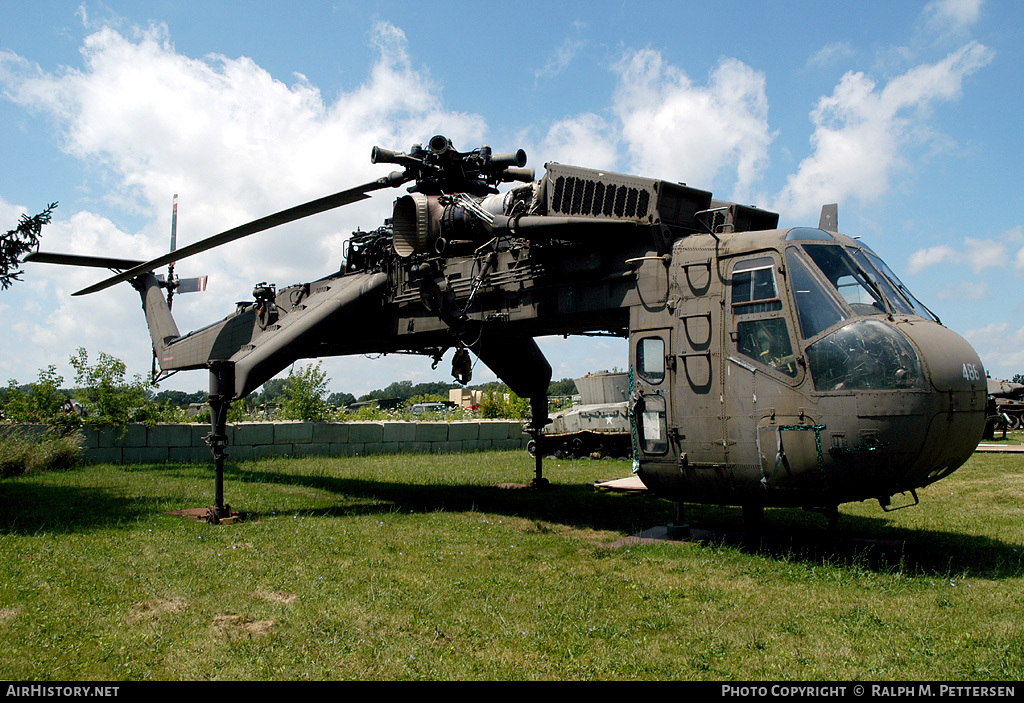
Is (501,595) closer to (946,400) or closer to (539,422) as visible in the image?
(946,400)

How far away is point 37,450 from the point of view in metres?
13.7

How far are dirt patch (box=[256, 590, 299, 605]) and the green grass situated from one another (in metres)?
0.03

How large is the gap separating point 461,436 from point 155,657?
16691 mm

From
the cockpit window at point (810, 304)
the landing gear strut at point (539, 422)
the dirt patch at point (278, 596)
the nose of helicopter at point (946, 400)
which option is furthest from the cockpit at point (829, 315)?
the landing gear strut at point (539, 422)

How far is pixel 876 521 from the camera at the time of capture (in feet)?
26.9

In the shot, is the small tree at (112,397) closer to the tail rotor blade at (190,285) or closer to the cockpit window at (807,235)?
the tail rotor blade at (190,285)

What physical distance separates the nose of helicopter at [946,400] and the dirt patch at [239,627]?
4.93 meters

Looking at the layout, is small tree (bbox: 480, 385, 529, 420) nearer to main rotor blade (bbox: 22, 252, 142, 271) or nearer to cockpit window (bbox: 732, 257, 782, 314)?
main rotor blade (bbox: 22, 252, 142, 271)

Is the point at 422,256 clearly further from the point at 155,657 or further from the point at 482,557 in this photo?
the point at 155,657

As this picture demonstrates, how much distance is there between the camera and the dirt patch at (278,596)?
17.6ft

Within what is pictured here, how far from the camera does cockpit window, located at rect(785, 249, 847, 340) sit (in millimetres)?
5812

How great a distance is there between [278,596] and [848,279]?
17.9ft

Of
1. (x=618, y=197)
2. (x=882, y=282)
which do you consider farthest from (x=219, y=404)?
(x=882, y=282)
